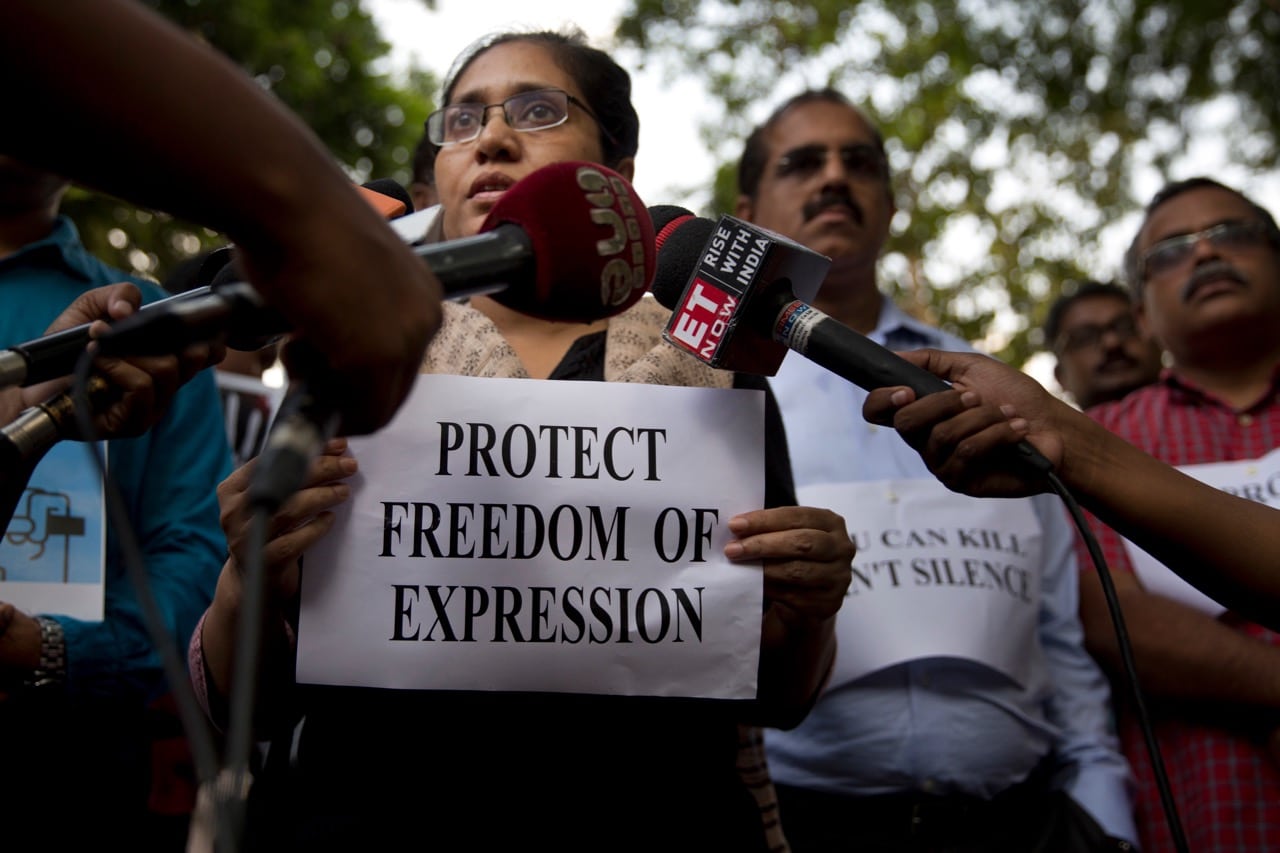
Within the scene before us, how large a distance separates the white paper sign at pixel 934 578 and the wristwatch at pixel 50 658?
161cm

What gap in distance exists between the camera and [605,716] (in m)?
1.85

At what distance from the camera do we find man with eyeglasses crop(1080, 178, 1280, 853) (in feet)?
9.34

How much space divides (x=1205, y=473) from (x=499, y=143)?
1986mm

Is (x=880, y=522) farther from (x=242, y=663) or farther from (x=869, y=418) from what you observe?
(x=242, y=663)

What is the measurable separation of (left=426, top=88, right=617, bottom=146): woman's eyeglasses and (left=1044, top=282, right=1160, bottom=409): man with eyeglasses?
357 centimetres

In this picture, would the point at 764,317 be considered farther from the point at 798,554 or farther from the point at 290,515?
the point at 290,515

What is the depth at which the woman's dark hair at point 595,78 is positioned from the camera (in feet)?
7.72

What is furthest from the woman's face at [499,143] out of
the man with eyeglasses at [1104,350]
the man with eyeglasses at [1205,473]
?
the man with eyeglasses at [1104,350]

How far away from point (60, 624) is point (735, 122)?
38.7 ft

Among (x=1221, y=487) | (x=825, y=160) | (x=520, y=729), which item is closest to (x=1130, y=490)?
(x=520, y=729)

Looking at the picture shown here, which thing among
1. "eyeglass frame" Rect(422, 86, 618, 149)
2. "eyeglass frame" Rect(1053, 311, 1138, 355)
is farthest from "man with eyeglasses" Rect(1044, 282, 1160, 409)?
"eyeglass frame" Rect(422, 86, 618, 149)

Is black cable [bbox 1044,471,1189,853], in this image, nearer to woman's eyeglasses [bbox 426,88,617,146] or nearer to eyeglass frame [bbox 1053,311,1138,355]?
woman's eyeglasses [bbox 426,88,617,146]

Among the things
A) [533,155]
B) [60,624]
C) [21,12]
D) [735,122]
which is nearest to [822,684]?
[533,155]

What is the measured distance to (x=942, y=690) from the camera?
2.74 metres
